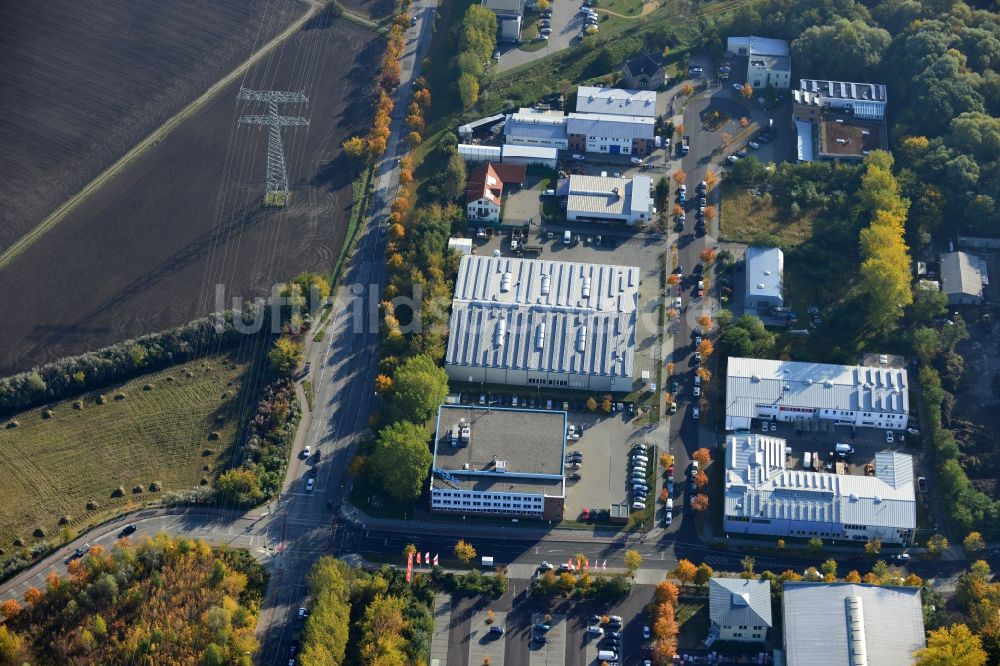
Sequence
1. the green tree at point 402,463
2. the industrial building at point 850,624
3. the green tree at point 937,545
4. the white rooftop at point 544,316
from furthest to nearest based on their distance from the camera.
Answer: the white rooftop at point 544,316 < the green tree at point 402,463 < the green tree at point 937,545 < the industrial building at point 850,624

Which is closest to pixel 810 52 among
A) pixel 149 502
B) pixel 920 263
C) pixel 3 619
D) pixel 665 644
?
pixel 920 263

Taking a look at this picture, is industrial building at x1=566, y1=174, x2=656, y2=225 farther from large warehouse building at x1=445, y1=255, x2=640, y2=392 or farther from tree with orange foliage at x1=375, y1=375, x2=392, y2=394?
→ tree with orange foliage at x1=375, y1=375, x2=392, y2=394

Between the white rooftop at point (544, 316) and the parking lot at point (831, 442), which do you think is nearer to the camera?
the parking lot at point (831, 442)

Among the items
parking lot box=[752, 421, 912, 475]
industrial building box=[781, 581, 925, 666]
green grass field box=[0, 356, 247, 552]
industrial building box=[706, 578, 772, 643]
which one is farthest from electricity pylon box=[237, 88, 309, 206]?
industrial building box=[781, 581, 925, 666]

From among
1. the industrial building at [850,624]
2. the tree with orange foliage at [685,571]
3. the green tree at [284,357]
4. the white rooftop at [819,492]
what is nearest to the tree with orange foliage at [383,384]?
the green tree at [284,357]

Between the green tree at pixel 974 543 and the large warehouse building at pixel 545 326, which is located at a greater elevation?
the large warehouse building at pixel 545 326

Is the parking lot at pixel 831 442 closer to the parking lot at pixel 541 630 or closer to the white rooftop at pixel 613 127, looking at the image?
the parking lot at pixel 541 630

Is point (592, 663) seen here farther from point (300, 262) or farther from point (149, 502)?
point (300, 262)

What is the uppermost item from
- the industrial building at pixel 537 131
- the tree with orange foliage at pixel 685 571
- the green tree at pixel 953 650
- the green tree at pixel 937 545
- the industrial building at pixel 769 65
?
the industrial building at pixel 769 65
